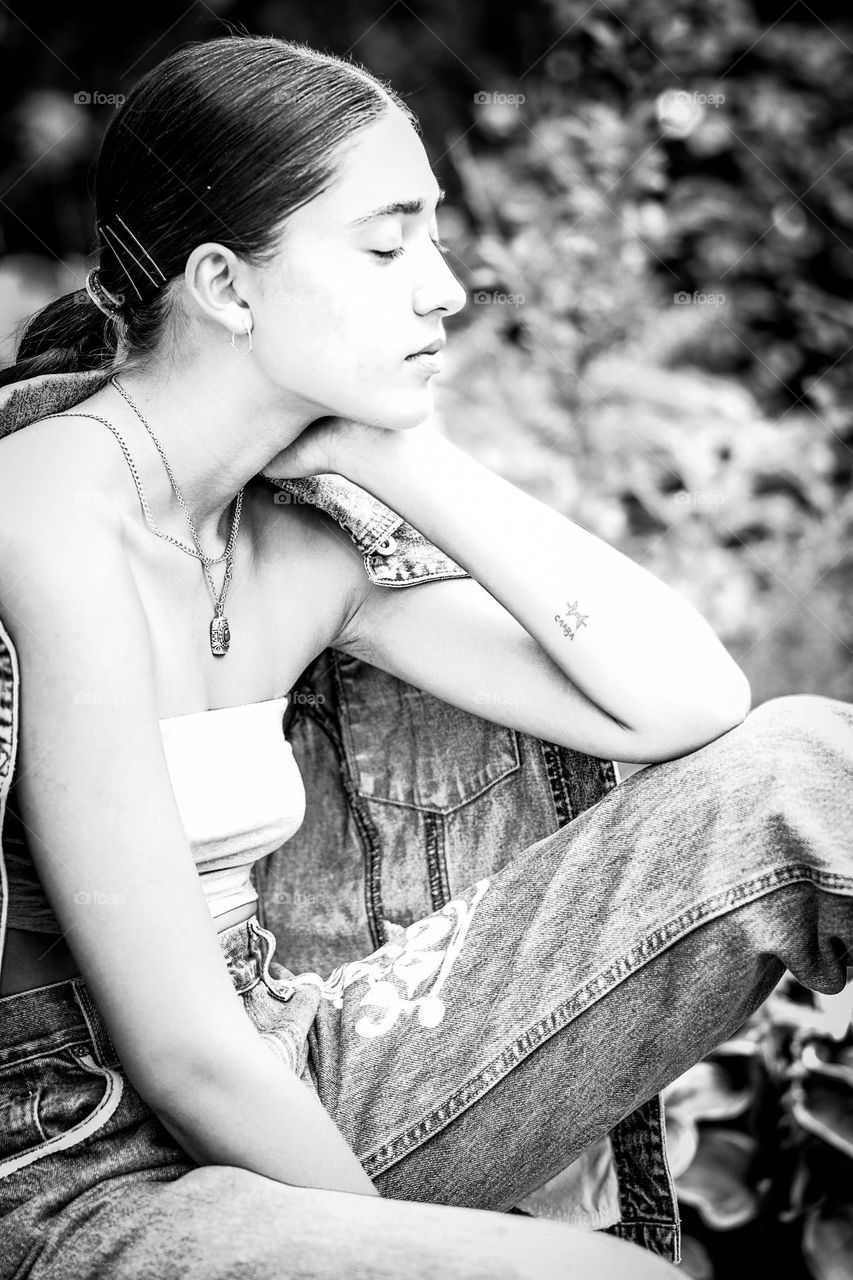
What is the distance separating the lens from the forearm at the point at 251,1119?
1.20 metres

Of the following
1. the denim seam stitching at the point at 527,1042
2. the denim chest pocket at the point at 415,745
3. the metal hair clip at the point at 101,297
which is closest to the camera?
the denim seam stitching at the point at 527,1042

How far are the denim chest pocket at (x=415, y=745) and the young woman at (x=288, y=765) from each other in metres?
0.09

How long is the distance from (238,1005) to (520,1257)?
36 centimetres

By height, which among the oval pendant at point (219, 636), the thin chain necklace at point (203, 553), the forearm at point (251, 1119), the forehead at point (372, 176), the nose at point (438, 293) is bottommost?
the forearm at point (251, 1119)

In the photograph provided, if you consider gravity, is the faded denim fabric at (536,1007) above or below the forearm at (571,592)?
below

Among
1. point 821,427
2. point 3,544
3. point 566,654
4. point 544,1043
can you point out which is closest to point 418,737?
point 566,654

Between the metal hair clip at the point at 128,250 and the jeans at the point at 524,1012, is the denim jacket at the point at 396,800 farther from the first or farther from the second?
the metal hair clip at the point at 128,250

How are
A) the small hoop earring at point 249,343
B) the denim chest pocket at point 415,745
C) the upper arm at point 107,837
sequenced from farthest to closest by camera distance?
1. the denim chest pocket at point 415,745
2. the small hoop earring at point 249,343
3. the upper arm at point 107,837

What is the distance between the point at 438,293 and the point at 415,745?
2.14 ft

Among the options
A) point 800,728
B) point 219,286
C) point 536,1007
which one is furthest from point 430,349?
point 536,1007

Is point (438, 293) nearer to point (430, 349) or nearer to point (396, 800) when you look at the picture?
point (430, 349)

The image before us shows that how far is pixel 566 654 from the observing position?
154cm

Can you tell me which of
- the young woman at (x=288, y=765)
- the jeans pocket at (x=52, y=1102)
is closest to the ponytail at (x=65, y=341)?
the young woman at (x=288, y=765)

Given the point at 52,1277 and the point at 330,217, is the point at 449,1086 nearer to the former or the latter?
the point at 52,1277
